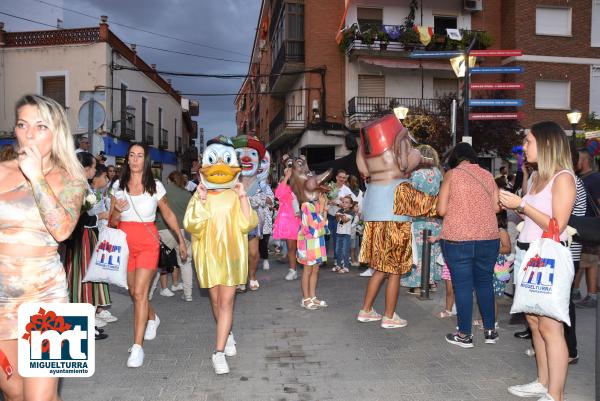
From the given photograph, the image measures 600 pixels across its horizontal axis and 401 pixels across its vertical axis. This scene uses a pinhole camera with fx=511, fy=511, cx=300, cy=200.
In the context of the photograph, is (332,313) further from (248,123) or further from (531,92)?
(248,123)

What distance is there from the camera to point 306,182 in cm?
679

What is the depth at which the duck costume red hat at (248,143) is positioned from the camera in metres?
7.33

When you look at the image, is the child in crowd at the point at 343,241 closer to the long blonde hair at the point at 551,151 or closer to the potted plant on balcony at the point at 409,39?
the long blonde hair at the point at 551,151

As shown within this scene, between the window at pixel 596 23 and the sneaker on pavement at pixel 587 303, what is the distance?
19538 mm

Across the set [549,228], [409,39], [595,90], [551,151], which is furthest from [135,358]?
[595,90]

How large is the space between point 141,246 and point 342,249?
562 centimetres

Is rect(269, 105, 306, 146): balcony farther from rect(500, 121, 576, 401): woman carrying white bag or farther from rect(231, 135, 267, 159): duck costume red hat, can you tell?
rect(500, 121, 576, 401): woman carrying white bag

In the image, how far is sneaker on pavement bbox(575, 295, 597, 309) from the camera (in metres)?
6.70

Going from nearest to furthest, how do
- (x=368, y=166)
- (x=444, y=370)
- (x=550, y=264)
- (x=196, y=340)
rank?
(x=550, y=264), (x=444, y=370), (x=196, y=340), (x=368, y=166)

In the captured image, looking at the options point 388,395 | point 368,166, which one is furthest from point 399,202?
point 388,395

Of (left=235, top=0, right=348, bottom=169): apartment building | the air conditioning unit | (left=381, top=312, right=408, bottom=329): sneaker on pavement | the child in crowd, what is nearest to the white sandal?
(left=381, top=312, right=408, bottom=329): sneaker on pavement

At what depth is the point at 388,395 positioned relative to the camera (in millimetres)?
3814

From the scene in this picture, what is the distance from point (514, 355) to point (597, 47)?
22.3m

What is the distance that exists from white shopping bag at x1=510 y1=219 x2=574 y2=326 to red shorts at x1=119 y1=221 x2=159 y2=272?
9.85 feet
